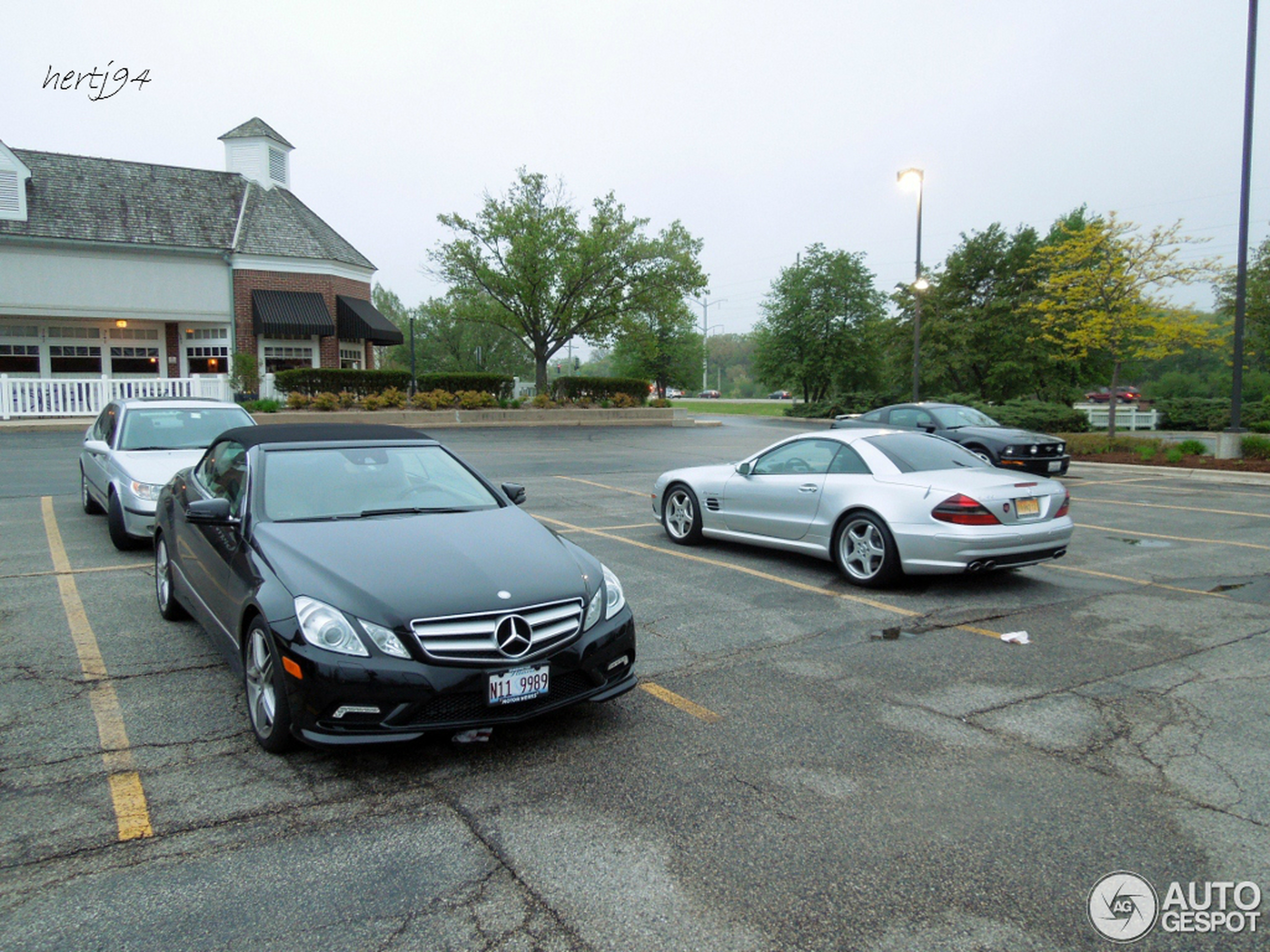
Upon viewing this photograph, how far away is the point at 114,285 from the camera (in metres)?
31.9

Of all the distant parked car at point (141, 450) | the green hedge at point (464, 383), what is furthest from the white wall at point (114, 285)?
the distant parked car at point (141, 450)

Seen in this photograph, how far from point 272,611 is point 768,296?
155 feet

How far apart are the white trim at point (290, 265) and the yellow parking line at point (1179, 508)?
96.6ft

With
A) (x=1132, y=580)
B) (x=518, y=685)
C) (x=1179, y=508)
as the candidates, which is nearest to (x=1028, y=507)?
(x=1132, y=580)

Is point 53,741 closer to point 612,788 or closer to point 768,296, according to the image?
point 612,788

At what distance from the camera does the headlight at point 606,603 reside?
4.34 meters

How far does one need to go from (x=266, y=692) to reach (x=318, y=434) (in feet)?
6.92

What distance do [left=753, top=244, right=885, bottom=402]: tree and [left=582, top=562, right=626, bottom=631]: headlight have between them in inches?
1715

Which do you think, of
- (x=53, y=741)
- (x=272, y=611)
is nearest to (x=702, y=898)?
(x=272, y=611)

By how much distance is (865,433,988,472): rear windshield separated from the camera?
7.83 meters

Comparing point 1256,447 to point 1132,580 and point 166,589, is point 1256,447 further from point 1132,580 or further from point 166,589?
point 166,589

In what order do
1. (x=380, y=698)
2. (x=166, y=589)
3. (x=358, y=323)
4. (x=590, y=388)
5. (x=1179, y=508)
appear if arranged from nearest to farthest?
(x=380, y=698) < (x=166, y=589) < (x=1179, y=508) < (x=358, y=323) < (x=590, y=388)

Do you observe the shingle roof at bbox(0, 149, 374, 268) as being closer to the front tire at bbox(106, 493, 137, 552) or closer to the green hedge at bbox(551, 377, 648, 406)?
the green hedge at bbox(551, 377, 648, 406)

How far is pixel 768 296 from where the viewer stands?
49281 mm
